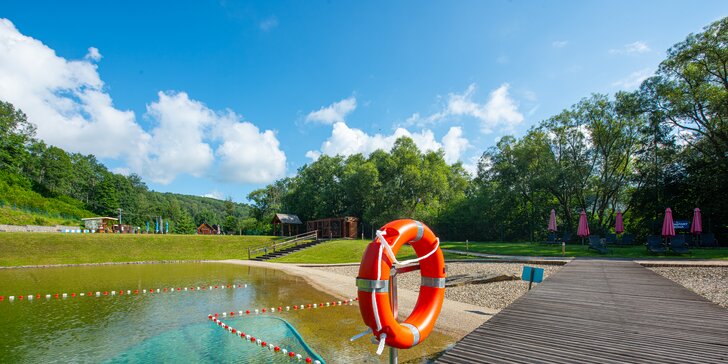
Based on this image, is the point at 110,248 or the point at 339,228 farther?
the point at 339,228

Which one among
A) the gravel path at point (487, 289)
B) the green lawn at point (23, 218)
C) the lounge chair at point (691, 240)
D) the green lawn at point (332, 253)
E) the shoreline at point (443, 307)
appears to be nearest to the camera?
the shoreline at point (443, 307)

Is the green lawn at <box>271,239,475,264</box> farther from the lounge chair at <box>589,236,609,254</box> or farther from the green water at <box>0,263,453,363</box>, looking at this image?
the green water at <box>0,263,453,363</box>

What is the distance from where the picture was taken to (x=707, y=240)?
760 inches

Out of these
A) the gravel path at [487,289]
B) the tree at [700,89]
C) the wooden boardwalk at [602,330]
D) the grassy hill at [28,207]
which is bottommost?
the gravel path at [487,289]

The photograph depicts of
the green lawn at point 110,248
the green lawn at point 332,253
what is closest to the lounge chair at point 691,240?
the green lawn at point 332,253

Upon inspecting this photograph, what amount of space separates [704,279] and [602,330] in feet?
30.0

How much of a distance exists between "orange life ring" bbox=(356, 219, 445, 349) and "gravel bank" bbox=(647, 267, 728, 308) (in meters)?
7.86

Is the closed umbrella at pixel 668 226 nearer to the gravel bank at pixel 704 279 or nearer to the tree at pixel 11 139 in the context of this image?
the gravel bank at pixel 704 279

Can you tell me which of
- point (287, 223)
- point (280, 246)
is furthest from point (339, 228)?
point (280, 246)

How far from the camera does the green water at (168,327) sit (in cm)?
650

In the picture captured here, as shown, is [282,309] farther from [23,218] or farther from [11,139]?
[11,139]

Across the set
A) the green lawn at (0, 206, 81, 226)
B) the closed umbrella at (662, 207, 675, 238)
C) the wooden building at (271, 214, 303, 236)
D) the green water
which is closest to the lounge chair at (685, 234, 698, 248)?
the closed umbrella at (662, 207, 675, 238)

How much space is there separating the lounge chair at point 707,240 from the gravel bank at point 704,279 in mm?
9209

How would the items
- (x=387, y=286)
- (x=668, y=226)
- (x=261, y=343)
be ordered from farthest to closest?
(x=668, y=226) < (x=261, y=343) < (x=387, y=286)
